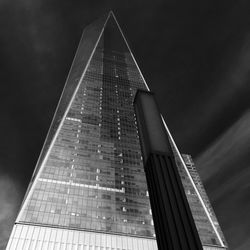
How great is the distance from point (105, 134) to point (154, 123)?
60.5 metres

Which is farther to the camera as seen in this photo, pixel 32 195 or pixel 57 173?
pixel 57 173

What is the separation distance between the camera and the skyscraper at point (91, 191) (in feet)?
164

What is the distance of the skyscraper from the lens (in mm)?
50094

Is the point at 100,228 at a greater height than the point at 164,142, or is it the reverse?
the point at 100,228

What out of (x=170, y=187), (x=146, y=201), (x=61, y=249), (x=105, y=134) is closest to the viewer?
(x=170, y=187)

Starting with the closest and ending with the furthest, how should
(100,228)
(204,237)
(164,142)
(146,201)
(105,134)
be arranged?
(164,142) < (100,228) < (204,237) < (146,201) < (105,134)

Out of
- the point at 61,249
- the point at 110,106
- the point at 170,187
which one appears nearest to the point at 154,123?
the point at 170,187

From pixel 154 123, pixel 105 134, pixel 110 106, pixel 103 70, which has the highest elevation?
pixel 103 70

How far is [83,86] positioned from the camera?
10162cm

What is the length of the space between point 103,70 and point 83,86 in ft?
93.7

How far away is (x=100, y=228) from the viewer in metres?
53.7

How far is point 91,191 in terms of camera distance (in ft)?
203

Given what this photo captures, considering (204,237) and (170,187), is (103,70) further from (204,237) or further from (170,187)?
(170,187)

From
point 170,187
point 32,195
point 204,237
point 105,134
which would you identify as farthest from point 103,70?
point 170,187
